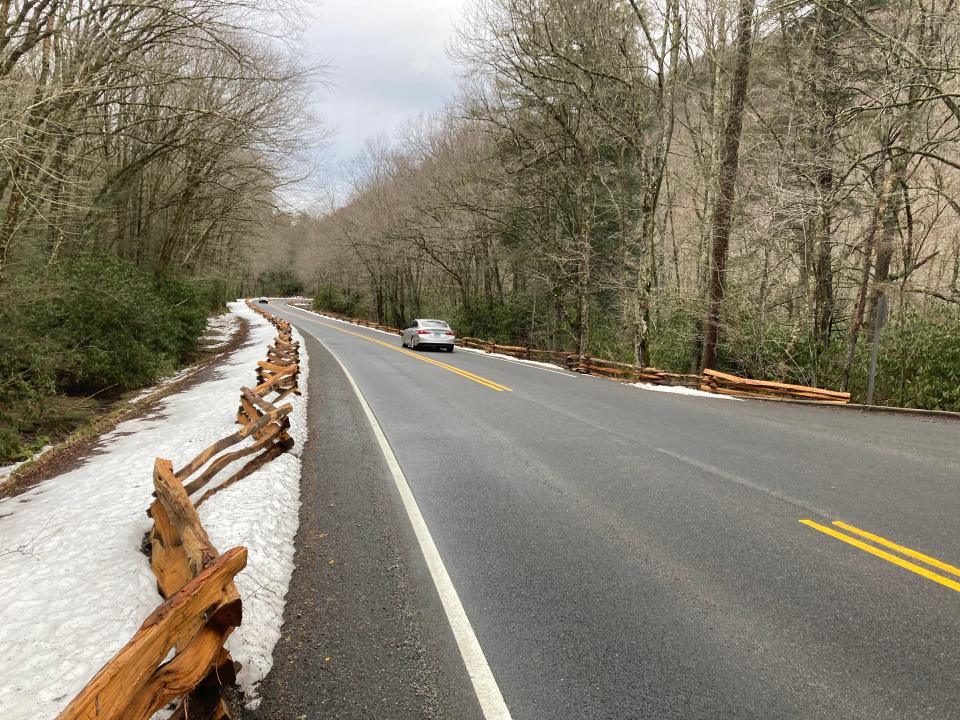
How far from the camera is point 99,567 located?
4.02 m

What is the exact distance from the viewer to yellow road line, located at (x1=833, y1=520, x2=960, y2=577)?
3.88 metres

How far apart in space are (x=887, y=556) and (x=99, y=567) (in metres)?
5.97

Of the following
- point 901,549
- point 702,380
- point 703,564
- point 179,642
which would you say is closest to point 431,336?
point 702,380

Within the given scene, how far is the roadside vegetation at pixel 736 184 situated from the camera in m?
11.9

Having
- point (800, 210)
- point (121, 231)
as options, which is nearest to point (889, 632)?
point (800, 210)

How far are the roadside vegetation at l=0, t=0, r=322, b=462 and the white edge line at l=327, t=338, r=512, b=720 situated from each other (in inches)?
278

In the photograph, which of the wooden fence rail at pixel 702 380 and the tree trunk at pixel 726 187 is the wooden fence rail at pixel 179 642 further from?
the tree trunk at pixel 726 187

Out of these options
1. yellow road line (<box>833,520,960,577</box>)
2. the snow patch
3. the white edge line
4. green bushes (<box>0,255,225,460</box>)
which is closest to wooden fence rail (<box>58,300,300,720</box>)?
the white edge line

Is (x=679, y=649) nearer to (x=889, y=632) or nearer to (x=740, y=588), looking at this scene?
(x=740, y=588)

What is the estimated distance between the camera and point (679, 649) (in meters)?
3.04

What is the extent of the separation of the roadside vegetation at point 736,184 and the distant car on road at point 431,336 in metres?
4.99

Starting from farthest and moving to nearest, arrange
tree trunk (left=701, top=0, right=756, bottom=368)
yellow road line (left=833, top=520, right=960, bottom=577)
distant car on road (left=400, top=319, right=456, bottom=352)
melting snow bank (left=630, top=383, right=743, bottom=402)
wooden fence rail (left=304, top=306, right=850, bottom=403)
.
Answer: distant car on road (left=400, top=319, right=456, bottom=352), tree trunk (left=701, top=0, right=756, bottom=368), melting snow bank (left=630, top=383, right=743, bottom=402), wooden fence rail (left=304, top=306, right=850, bottom=403), yellow road line (left=833, top=520, right=960, bottom=577)

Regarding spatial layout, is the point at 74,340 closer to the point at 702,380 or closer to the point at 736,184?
the point at 702,380

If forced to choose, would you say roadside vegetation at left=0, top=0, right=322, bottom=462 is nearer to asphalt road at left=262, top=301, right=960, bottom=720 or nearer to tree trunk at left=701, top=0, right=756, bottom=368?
asphalt road at left=262, top=301, right=960, bottom=720
